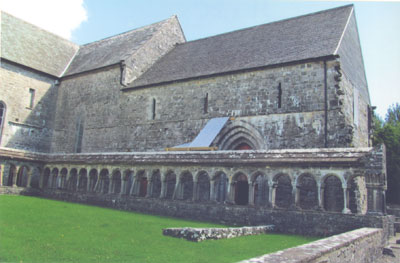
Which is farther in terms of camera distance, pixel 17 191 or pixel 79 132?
pixel 79 132

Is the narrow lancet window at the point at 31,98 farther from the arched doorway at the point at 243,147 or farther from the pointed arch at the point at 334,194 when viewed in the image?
the pointed arch at the point at 334,194

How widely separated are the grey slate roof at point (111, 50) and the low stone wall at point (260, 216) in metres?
13.9

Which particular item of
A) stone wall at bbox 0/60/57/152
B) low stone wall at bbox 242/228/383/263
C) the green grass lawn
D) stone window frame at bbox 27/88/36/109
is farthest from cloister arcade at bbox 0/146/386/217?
stone window frame at bbox 27/88/36/109

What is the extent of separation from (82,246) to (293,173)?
844 centimetres

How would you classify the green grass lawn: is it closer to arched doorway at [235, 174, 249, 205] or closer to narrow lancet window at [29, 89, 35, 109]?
arched doorway at [235, 174, 249, 205]

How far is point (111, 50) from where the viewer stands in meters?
30.6

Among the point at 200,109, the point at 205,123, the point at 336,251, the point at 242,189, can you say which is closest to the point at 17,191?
the point at 205,123

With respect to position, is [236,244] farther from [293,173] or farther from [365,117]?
[365,117]

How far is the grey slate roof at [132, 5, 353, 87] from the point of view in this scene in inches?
766

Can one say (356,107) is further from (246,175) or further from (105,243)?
(105,243)

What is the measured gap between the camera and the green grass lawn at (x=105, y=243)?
679cm

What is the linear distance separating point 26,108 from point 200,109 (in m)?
16.0

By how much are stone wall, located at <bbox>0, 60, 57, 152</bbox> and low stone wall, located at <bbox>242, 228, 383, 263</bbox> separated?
1035 inches

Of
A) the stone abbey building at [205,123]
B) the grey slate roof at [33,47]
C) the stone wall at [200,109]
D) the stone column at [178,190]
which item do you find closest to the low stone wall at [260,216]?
the stone abbey building at [205,123]
